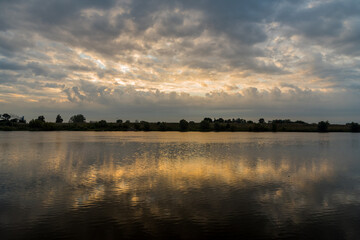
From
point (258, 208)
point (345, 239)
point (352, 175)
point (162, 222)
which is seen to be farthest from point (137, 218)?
point (352, 175)

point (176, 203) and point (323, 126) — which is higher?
point (323, 126)

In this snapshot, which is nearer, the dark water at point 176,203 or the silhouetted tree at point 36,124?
the dark water at point 176,203

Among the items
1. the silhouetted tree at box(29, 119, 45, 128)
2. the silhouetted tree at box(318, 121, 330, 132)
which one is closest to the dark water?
the silhouetted tree at box(29, 119, 45, 128)

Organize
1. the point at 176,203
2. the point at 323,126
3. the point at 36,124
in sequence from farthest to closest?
the point at 323,126, the point at 36,124, the point at 176,203

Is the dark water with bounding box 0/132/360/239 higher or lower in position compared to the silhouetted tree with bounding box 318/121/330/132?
lower

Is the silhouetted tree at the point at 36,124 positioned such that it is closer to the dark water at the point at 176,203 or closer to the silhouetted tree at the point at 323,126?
the dark water at the point at 176,203

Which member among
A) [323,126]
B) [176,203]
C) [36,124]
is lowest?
[176,203]

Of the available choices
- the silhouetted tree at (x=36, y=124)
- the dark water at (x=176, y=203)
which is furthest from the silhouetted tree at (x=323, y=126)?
the silhouetted tree at (x=36, y=124)

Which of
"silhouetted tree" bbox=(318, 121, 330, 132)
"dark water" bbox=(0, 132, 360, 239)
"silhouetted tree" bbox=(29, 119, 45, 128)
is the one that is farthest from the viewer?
"silhouetted tree" bbox=(318, 121, 330, 132)

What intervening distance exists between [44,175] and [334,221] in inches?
1098

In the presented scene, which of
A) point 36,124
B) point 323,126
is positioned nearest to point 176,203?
point 36,124

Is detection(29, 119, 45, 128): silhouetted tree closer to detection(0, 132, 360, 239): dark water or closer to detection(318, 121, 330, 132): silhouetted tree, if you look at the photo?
detection(0, 132, 360, 239): dark water

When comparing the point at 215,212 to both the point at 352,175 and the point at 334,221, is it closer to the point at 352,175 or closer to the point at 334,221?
the point at 334,221

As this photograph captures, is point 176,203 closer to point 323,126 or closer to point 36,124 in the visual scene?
point 36,124
